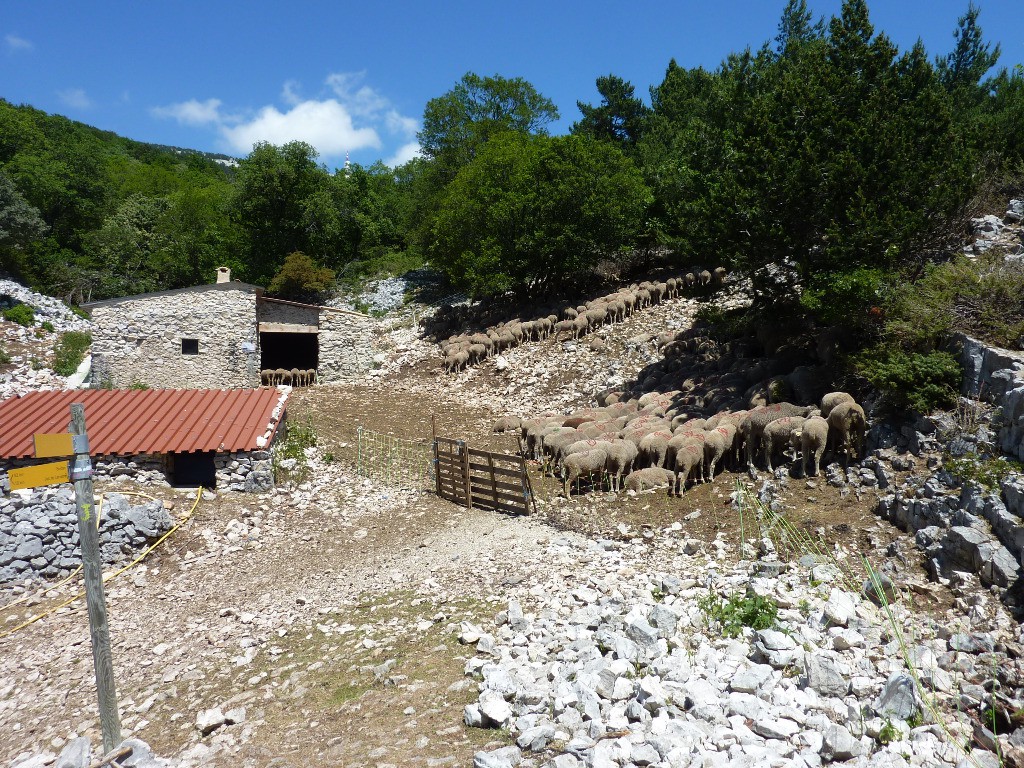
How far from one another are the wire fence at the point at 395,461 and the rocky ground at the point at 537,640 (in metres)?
1.49

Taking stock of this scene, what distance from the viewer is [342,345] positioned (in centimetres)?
2778

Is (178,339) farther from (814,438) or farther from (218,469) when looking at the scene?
(814,438)

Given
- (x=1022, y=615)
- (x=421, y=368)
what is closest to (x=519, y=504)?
(x=1022, y=615)

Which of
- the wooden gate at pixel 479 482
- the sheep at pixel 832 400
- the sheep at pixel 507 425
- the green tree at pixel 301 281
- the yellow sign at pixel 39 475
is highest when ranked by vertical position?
the green tree at pixel 301 281

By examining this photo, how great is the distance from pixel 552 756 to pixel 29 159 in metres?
57.6

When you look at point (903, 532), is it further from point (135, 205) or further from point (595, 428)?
point (135, 205)

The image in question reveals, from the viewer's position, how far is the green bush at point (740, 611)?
22.4 feet

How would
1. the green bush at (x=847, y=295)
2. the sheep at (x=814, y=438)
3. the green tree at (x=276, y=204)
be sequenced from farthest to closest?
the green tree at (x=276, y=204), the green bush at (x=847, y=295), the sheep at (x=814, y=438)

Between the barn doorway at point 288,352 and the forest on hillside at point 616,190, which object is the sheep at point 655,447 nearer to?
the forest on hillside at point 616,190

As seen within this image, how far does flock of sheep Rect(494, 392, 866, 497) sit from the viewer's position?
11.7 m

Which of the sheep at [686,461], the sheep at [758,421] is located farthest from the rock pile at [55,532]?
the sheep at [758,421]

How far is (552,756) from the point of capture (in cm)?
538

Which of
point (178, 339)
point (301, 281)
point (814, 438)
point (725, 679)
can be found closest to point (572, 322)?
point (178, 339)

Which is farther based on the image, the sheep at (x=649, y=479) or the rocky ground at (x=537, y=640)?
the sheep at (x=649, y=479)
